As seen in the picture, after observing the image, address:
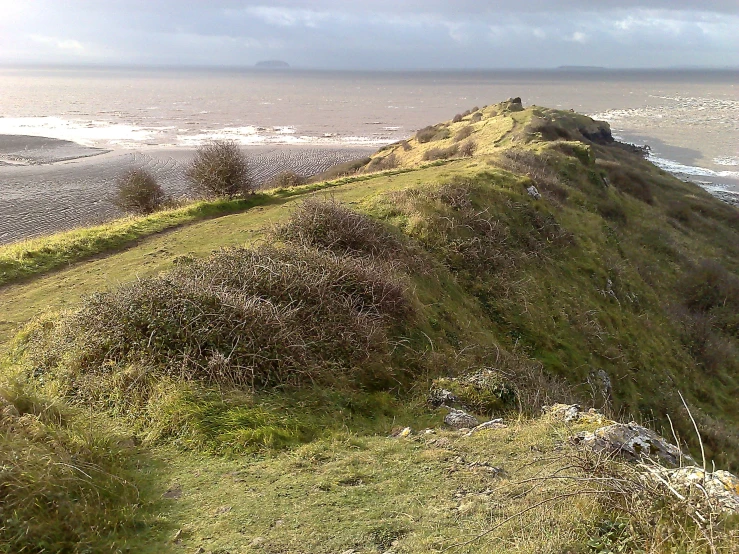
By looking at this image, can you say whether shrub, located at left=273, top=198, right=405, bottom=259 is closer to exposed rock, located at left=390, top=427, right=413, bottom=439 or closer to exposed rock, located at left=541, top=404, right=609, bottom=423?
exposed rock, located at left=390, top=427, right=413, bottom=439

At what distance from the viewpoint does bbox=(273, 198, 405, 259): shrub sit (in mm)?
11914

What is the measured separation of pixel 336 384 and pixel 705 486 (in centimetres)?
505

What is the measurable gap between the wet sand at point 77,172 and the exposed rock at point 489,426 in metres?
25.5

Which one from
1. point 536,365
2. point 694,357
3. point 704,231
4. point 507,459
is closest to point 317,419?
point 507,459

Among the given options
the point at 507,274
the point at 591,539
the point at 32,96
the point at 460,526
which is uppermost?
the point at 32,96

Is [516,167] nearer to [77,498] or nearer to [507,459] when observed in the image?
[507,459]

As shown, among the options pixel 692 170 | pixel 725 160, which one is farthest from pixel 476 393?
pixel 725 160

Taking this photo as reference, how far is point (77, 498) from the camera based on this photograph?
176 inches

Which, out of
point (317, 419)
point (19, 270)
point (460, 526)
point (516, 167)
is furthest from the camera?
point (516, 167)

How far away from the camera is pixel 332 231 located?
1212 cm

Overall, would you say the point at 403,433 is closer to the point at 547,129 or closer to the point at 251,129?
the point at 547,129

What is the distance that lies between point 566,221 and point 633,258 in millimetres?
4796

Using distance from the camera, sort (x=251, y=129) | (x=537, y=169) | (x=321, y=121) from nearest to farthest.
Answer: (x=537, y=169), (x=251, y=129), (x=321, y=121)

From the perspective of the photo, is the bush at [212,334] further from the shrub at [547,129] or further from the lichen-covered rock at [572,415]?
the shrub at [547,129]
